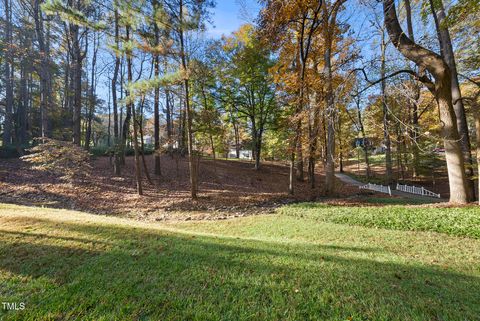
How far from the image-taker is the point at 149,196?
31.8ft

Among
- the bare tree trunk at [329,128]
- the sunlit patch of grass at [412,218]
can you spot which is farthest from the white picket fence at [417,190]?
the sunlit patch of grass at [412,218]

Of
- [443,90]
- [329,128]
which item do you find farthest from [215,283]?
[443,90]

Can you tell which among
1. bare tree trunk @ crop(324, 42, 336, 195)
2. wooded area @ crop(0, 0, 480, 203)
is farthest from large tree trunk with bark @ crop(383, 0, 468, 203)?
bare tree trunk @ crop(324, 42, 336, 195)

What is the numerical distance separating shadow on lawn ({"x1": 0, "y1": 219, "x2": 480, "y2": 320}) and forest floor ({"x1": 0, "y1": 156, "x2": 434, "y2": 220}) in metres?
4.23

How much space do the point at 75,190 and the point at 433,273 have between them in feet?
39.8

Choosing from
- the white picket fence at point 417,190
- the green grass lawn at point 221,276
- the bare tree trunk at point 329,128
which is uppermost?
the bare tree trunk at point 329,128

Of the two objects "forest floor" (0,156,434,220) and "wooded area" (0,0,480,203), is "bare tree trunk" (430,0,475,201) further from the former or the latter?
"forest floor" (0,156,434,220)

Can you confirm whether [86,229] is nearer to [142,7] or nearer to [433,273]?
[433,273]

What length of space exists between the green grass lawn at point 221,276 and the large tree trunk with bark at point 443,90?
3.30 metres

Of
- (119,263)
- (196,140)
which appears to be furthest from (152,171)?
(119,263)

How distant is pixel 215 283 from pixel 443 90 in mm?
8672

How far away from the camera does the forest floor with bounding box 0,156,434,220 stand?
810 cm

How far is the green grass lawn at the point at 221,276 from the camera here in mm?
1965

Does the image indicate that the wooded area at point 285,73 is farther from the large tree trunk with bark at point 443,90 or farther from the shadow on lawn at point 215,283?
the shadow on lawn at point 215,283
